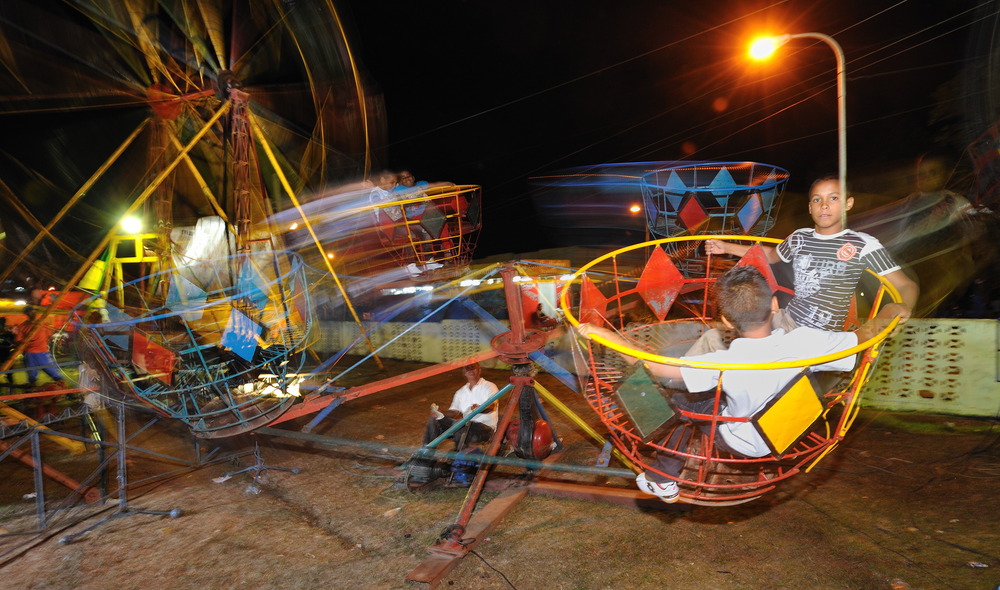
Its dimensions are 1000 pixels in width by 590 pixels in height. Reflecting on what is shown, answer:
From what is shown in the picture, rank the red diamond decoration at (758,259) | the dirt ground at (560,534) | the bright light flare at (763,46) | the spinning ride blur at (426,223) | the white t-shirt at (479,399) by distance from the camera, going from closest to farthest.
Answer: the dirt ground at (560,534), the red diamond decoration at (758,259), the spinning ride blur at (426,223), the white t-shirt at (479,399), the bright light flare at (763,46)

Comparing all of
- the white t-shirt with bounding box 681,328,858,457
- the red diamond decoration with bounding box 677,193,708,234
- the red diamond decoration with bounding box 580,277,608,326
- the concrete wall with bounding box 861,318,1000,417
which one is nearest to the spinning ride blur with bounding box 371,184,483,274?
the red diamond decoration with bounding box 580,277,608,326

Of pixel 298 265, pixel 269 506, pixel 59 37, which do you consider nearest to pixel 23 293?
pixel 59 37

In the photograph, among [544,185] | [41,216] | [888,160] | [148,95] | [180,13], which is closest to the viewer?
[180,13]

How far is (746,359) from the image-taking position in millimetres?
2465

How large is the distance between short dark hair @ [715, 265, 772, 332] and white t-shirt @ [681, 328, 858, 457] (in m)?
0.10

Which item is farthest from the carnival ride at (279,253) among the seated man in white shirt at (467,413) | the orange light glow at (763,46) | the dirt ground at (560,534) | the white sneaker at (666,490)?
the orange light glow at (763,46)

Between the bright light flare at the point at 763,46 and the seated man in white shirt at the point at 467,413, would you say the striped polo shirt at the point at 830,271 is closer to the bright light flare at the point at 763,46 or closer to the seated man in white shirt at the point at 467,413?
the seated man in white shirt at the point at 467,413

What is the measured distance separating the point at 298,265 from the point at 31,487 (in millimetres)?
5075

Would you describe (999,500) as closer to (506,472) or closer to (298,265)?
(506,472)

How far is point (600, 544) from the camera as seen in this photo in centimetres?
385

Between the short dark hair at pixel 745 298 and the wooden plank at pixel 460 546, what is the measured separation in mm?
2571

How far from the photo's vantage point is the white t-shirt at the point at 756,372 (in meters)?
2.36

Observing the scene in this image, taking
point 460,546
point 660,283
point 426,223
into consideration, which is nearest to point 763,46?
point 660,283

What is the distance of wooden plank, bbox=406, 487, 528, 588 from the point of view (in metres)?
3.47
